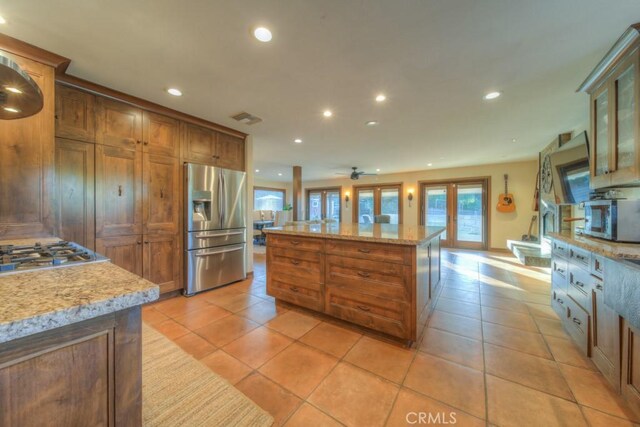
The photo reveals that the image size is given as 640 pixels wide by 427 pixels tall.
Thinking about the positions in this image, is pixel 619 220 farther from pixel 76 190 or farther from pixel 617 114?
pixel 76 190

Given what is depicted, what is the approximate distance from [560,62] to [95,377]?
10.9 ft

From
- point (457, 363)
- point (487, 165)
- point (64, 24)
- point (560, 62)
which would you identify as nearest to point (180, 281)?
point (64, 24)

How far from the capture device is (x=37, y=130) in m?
1.76

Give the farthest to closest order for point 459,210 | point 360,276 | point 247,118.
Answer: point 459,210, point 247,118, point 360,276

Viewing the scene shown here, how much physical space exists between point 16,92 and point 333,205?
8579 millimetres

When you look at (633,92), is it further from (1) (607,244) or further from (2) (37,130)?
(2) (37,130)

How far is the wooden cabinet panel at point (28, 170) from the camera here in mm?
1650

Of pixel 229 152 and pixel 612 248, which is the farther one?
pixel 229 152

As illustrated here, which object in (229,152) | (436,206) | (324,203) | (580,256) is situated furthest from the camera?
(324,203)

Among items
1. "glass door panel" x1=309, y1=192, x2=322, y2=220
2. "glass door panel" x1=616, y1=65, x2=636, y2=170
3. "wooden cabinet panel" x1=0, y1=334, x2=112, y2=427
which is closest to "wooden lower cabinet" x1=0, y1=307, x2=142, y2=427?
"wooden cabinet panel" x1=0, y1=334, x2=112, y2=427

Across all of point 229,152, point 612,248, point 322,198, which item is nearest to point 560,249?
point 612,248

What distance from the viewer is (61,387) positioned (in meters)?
Result: 0.58

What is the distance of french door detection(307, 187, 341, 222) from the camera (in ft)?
30.4

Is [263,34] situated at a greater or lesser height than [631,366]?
greater
